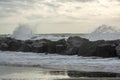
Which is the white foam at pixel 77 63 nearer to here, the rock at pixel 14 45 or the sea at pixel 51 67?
the sea at pixel 51 67

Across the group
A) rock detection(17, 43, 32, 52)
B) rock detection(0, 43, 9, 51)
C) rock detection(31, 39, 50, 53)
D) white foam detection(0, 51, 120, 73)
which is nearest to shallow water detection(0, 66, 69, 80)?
white foam detection(0, 51, 120, 73)

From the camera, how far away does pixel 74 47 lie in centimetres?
2711

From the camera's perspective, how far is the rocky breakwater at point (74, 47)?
932 inches

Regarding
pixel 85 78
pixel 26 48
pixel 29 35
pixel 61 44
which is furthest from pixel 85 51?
pixel 29 35

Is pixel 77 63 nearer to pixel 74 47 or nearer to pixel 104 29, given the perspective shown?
pixel 74 47

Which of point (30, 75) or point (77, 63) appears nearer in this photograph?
point (30, 75)

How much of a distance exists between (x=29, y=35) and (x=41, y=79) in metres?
50.9

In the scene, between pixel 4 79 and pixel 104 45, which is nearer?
pixel 4 79

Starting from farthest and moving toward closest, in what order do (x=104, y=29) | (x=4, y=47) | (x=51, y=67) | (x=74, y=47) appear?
(x=104, y=29) < (x=4, y=47) < (x=74, y=47) < (x=51, y=67)

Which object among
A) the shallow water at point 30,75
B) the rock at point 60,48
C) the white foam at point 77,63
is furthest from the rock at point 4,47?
the shallow water at point 30,75

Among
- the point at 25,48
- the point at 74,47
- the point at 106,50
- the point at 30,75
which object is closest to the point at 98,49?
the point at 106,50

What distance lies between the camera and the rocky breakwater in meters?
23.7

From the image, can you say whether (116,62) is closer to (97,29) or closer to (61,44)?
(61,44)

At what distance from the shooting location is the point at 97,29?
68062mm
